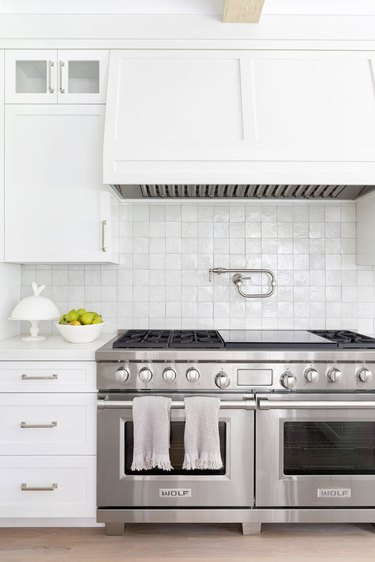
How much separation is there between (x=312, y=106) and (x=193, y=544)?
2.35 metres

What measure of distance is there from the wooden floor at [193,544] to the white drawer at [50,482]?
12cm

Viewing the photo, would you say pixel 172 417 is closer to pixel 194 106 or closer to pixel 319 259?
pixel 319 259

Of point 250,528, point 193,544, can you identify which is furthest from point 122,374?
point 250,528

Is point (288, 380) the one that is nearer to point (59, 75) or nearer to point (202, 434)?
point (202, 434)

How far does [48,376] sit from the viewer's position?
199 cm

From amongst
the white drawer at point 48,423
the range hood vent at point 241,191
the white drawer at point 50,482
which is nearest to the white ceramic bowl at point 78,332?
the white drawer at point 48,423

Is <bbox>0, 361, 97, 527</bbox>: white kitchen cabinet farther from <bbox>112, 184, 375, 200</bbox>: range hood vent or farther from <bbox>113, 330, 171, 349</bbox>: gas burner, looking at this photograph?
<bbox>112, 184, 375, 200</bbox>: range hood vent

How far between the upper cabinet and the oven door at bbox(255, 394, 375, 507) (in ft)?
6.34

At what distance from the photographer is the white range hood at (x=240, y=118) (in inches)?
83.8

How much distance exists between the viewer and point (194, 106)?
7.12 feet

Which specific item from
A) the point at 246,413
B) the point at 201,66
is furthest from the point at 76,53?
the point at 246,413

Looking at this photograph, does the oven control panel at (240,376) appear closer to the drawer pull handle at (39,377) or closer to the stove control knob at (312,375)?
the stove control knob at (312,375)

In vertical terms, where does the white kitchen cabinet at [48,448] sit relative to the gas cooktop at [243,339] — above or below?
below

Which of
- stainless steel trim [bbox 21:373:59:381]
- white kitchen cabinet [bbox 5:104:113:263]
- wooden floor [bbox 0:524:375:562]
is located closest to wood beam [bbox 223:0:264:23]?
white kitchen cabinet [bbox 5:104:113:263]
